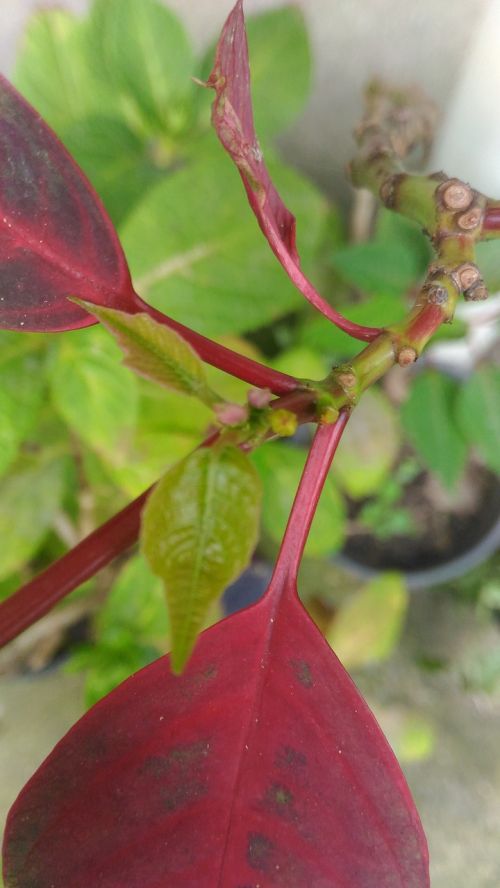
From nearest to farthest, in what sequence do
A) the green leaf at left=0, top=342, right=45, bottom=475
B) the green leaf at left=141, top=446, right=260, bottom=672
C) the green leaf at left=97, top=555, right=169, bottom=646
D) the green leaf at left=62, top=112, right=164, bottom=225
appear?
the green leaf at left=141, top=446, right=260, bottom=672 < the green leaf at left=0, top=342, right=45, bottom=475 < the green leaf at left=62, top=112, right=164, bottom=225 < the green leaf at left=97, top=555, right=169, bottom=646

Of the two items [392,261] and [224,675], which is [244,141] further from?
[392,261]

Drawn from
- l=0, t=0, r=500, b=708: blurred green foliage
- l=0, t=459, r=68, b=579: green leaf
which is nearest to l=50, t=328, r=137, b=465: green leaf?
l=0, t=0, r=500, b=708: blurred green foliage

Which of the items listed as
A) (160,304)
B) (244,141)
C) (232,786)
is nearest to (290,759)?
(232,786)

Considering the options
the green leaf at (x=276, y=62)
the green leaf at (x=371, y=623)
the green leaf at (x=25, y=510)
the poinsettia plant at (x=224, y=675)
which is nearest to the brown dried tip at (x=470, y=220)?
the poinsettia plant at (x=224, y=675)

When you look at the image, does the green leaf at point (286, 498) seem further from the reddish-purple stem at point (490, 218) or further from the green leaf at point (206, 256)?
the reddish-purple stem at point (490, 218)

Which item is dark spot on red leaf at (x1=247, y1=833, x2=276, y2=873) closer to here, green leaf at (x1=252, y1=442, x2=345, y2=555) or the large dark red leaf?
the large dark red leaf

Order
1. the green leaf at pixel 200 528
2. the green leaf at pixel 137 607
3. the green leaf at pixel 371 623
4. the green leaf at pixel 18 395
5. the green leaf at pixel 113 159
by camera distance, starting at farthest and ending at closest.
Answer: the green leaf at pixel 371 623 < the green leaf at pixel 137 607 < the green leaf at pixel 113 159 < the green leaf at pixel 18 395 < the green leaf at pixel 200 528
